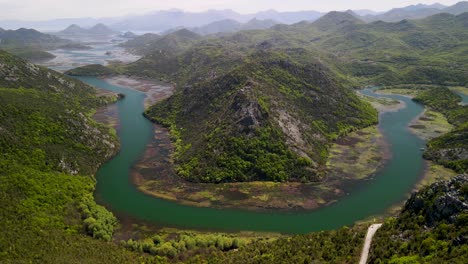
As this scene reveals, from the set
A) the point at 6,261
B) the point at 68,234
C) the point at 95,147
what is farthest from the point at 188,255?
the point at 95,147

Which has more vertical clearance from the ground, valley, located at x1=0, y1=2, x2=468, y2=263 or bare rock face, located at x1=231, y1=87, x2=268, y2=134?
bare rock face, located at x1=231, y1=87, x2=268, y2=134

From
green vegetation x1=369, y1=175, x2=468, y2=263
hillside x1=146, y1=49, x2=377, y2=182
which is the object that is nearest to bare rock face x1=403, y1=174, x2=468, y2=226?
green vegetation x1=369, y1=175, x2=468, y2=263

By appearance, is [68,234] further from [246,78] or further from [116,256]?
[246,78]

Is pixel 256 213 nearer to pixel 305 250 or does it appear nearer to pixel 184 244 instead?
pixel 184 244

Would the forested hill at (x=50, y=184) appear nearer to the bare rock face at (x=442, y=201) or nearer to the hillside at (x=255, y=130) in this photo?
the hillside at (x=255, y=130)

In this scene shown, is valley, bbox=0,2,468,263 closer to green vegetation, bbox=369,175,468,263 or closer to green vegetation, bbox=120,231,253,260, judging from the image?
green vegetation, bbox=369,175,468,263

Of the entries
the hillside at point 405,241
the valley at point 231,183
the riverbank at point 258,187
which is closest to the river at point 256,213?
the valley at point 231,183
